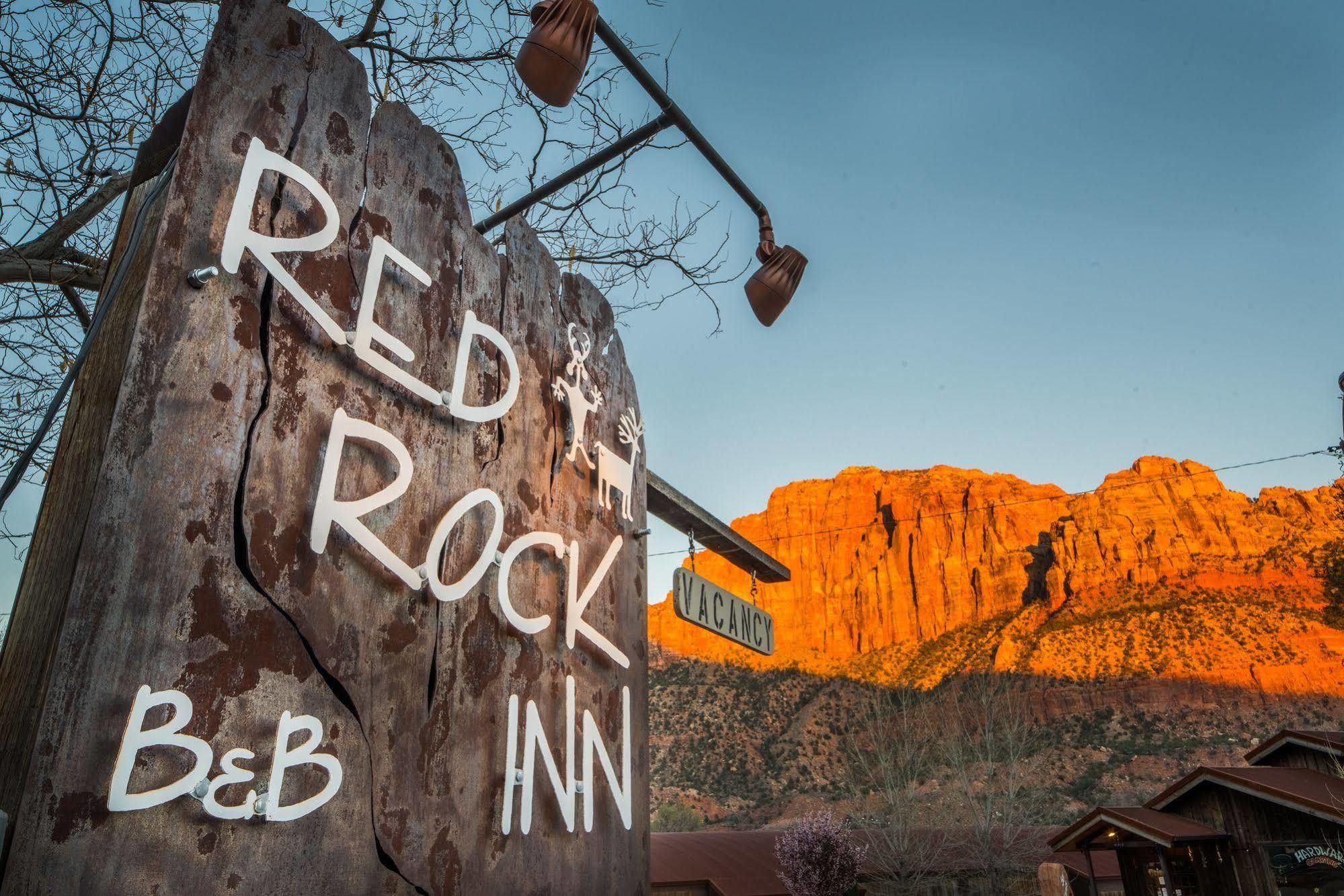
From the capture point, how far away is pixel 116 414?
131 cm

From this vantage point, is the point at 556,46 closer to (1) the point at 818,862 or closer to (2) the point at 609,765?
(2) the point at 609,765

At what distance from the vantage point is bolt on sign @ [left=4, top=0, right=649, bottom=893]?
1.24m

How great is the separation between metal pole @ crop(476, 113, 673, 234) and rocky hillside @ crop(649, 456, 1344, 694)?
51.9 metres

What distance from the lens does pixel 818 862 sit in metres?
15.5

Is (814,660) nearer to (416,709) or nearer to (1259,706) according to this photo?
(1259,706)

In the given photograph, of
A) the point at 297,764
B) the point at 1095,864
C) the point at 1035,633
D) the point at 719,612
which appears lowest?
the point at 1095,864

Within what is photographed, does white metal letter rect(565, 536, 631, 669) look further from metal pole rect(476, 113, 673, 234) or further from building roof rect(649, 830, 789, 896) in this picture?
building roof rect(649, 830, 789, 896)

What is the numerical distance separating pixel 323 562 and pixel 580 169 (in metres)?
1.67

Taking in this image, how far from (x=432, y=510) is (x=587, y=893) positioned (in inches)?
43.9

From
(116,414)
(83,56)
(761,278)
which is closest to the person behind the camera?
(116,414)

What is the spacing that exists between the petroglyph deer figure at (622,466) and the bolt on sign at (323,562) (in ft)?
0.82

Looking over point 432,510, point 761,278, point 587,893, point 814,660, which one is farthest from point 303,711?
point 814,660

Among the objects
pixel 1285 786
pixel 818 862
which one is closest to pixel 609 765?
pixel 1285 786

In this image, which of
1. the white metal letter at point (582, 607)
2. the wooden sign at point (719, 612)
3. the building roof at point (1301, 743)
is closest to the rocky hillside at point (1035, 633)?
the building roof at point (1301, 743)
